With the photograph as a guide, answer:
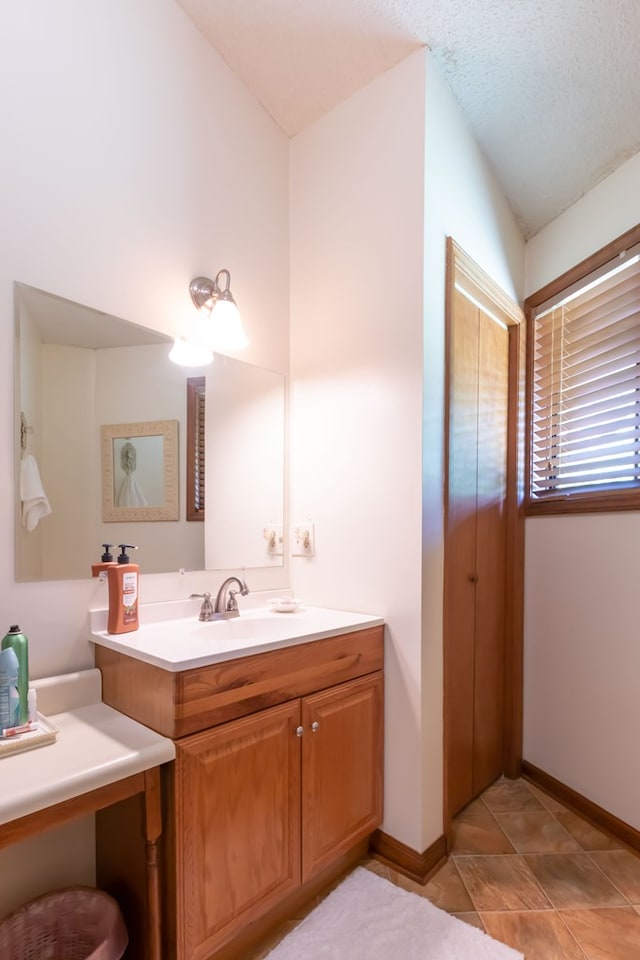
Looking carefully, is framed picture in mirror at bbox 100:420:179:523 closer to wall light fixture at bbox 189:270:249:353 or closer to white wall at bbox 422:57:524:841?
wall light fixture at bbox 189:270:249:353

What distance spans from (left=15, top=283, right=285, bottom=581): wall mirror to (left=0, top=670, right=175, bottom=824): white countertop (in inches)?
14.7

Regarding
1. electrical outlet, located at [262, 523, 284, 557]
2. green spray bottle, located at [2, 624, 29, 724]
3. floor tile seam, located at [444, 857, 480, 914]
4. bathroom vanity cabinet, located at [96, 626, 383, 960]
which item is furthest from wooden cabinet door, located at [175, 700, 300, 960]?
electrical outlet, located at [262, 523, 284, 557]

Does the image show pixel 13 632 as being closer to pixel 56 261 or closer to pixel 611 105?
pixel 56 261

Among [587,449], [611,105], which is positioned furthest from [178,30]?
[587,449]

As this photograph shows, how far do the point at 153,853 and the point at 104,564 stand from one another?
74 cm

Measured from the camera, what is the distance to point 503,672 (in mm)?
2328

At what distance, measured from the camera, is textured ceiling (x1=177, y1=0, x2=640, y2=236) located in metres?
1.55

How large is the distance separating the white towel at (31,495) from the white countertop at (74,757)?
0.43m

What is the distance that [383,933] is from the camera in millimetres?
1396

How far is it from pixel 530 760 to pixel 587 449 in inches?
58.3

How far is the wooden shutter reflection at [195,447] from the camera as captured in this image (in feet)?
5.68

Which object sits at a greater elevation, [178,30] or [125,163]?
[178,30]

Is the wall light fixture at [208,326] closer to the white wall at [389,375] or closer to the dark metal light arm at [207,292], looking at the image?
the dark metal light arm at [207,292]

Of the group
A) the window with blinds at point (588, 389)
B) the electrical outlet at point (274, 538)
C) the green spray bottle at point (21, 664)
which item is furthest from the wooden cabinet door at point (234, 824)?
the window with blinds at point (588, 389)
